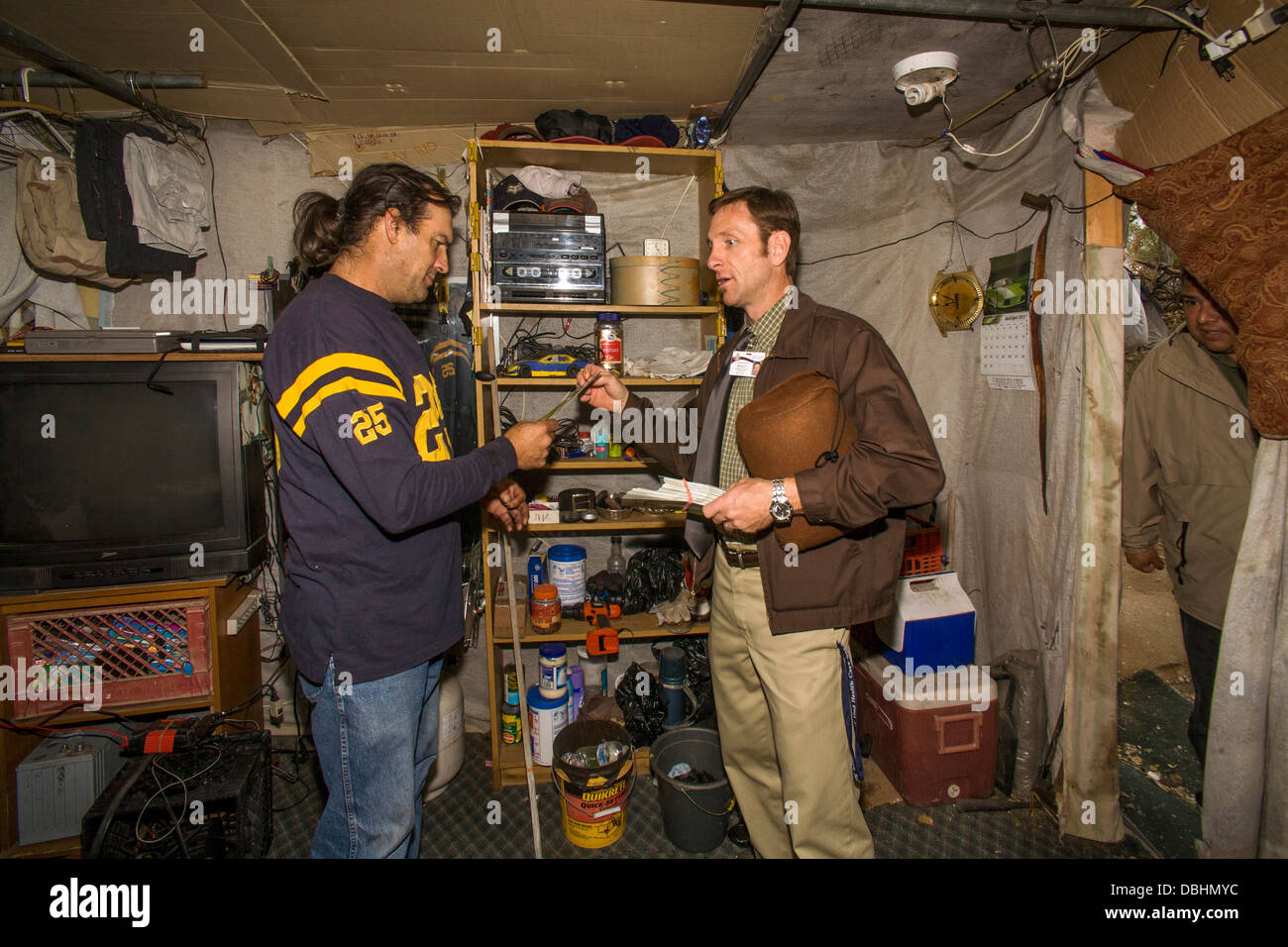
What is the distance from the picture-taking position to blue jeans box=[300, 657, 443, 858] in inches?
52.6

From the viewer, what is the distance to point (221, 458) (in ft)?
7.80

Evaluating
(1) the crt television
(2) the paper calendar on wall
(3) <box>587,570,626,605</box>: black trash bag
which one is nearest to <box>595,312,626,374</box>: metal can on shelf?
(3) <box>587,570,626,605</box>: black trash bag

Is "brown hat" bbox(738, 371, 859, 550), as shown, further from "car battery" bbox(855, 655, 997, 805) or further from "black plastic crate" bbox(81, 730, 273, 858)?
"black plastic crate" bbox(81, 730, 273, 858)

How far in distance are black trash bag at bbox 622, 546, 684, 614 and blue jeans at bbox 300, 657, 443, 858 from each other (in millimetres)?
1471

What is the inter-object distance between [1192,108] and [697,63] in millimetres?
1585

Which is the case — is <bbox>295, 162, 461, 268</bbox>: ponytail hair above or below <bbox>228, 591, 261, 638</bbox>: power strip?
above

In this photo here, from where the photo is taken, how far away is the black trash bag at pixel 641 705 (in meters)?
2.75

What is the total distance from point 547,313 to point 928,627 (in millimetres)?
2103

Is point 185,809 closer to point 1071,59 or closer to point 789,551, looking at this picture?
point 789,551

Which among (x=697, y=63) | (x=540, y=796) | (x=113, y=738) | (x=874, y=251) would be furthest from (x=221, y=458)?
(x=874, y=251)

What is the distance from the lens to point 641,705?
279 centimetres

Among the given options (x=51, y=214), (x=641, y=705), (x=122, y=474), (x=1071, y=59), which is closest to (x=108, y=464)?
(x=122, y=474)

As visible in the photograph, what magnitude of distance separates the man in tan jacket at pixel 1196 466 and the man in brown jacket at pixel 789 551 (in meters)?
1.18

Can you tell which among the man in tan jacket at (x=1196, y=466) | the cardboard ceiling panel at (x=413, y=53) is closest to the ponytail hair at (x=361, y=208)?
the cardboard ceiling panel at (x=413, y=53)
